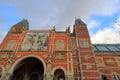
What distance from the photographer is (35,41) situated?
25.3m

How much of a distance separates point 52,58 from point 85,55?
7.87 meters

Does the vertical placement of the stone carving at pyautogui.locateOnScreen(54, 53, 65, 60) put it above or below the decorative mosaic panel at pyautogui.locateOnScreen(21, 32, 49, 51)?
below

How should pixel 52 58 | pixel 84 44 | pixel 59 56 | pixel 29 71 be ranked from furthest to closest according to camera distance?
1. pixel 84 44
2. pixel 29 71
3. pixel 59 56
4. pixel 52 58

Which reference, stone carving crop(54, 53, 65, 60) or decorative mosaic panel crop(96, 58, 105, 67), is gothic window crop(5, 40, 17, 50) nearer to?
stone carving crop(54, 53, 65, 60)

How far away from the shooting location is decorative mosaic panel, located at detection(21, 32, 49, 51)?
23578 mm

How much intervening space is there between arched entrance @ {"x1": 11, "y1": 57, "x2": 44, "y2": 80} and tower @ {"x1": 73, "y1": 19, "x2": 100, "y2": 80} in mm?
8650

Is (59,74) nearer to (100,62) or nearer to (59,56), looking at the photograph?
(59,56)

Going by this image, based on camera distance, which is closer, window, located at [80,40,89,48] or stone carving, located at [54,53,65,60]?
stone carving, located at [54,53,65,60]

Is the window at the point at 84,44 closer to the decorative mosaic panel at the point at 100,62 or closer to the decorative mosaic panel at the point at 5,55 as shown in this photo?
the decorative mosaic panel at the point at 100,62

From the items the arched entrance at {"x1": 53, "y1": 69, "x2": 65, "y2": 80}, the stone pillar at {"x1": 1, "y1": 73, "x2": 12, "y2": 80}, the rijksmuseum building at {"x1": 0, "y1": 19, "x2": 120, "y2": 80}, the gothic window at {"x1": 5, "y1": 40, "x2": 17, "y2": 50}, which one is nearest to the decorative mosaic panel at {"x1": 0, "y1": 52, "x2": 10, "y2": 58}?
the rijksmuseum building at {"x1": 0, "y1": 19, "x2": 120, "y2": 80}

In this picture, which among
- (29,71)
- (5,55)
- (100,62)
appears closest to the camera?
(5,55)

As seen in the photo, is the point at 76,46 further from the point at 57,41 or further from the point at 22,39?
the point at 22,39


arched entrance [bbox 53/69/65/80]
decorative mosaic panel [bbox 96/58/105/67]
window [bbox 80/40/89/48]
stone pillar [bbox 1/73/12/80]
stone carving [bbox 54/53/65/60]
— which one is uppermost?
window [bbox 80/40/89/48]

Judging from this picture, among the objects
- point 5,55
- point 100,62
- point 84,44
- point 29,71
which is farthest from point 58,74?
point 5,55
